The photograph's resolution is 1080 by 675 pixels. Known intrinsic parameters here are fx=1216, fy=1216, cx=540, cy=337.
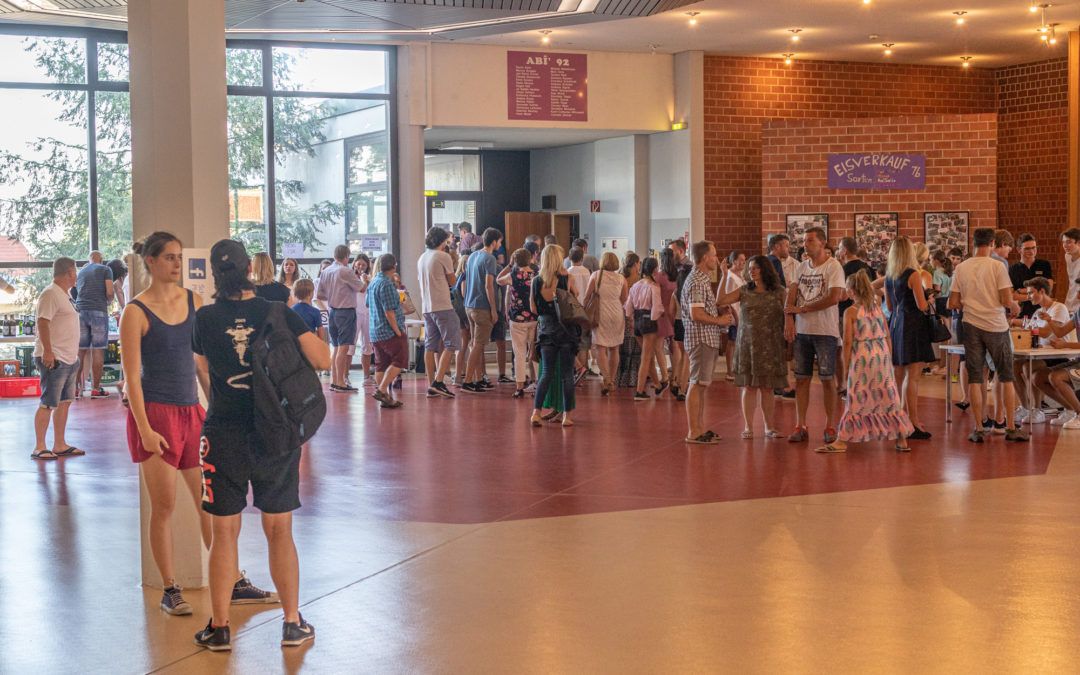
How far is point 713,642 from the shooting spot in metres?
4.62

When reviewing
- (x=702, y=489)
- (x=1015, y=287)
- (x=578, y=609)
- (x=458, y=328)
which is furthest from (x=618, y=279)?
(x=578, y=609)

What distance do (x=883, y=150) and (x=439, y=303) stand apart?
7.40 m

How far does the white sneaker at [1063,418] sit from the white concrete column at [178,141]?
7531mm

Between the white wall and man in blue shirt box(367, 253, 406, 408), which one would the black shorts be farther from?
the white wall

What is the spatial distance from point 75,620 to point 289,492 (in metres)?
1.18

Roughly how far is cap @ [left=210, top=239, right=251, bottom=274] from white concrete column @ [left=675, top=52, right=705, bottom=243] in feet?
43.6

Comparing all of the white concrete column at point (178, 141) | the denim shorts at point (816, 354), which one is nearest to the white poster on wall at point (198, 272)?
the white concrete column at point (178, 141)

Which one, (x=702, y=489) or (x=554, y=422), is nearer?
(x=702, y=489)

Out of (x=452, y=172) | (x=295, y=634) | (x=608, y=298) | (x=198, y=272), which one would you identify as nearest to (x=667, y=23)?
(x=608, y=298)

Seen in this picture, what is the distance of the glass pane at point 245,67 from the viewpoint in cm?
1591

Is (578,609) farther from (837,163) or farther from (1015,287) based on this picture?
(837,163)

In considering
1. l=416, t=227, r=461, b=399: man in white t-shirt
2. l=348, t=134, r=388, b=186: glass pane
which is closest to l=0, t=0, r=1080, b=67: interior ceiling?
l=348, t=134, r=388, b=186: glass pane

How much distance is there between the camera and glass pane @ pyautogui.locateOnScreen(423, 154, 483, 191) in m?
20.7

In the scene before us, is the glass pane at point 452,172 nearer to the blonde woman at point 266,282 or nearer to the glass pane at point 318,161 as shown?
the glass pane at point 318,161
